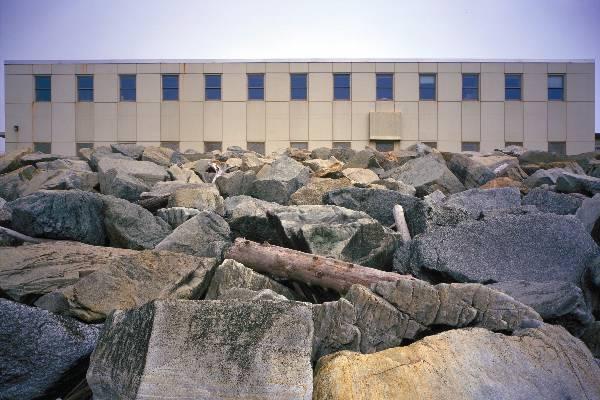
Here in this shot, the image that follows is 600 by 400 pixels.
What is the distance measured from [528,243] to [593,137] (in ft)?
91.2

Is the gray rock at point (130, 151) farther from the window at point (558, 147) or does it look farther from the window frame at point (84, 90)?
the window at point (558, 147)

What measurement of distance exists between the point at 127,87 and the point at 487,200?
24919mm

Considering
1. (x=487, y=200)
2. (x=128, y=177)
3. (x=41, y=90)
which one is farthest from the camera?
(x=41, y=90)

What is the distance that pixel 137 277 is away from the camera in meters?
5.25

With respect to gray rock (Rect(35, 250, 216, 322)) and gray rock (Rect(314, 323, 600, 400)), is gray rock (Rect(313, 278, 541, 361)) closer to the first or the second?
gray rock (Rect(314, 323, 600, 400))

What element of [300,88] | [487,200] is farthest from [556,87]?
[487,200]

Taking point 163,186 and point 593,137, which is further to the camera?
point 593,137

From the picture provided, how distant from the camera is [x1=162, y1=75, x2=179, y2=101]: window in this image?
2980 cm

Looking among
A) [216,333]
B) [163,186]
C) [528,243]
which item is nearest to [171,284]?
[216,333]

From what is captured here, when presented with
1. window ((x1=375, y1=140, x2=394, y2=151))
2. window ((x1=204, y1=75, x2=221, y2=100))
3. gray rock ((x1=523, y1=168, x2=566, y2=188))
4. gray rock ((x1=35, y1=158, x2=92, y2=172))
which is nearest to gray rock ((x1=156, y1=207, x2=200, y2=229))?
gray rock ((x1=35, y1=158, x2=92, y2=172))

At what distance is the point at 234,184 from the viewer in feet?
38.8

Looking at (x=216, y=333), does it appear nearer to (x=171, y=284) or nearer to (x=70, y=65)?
(x=171, y=284)

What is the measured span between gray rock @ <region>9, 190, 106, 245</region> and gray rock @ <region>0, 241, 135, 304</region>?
2.18 feet

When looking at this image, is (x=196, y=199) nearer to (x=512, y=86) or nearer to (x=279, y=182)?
(x=279, y=182)
